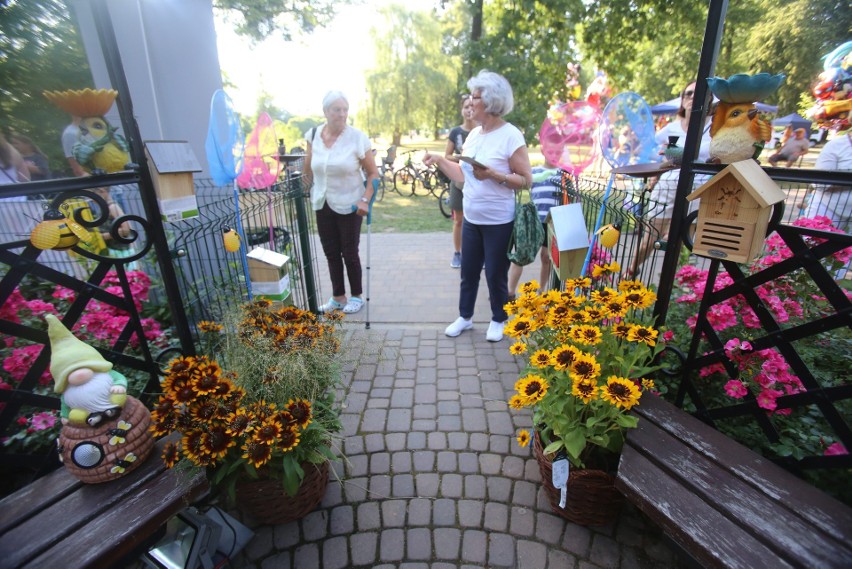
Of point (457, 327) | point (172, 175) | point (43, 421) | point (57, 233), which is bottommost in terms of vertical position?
point (457, 327)

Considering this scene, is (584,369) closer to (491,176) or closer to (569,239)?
(569,239)

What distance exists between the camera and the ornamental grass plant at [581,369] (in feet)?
5.34

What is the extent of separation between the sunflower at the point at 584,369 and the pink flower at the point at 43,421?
2.46 m

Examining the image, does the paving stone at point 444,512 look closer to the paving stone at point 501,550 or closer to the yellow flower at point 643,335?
the paving stone at point 501,550

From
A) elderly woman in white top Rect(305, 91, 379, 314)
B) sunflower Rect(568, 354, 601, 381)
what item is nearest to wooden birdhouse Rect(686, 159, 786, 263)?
sunflower Rect(568, 354, 601, 381)

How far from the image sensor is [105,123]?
5.73 feet

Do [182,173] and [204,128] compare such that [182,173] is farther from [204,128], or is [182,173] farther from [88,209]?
[204,128]

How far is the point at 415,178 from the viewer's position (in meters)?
12.1

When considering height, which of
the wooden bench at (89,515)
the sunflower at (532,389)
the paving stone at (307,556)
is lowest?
the paving stone at (307,556)

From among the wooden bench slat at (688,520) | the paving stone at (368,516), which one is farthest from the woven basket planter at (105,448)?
the wooden bench slat at (688,520)

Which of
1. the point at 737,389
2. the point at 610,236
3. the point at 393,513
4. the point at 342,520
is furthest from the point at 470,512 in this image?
the point at 610,236

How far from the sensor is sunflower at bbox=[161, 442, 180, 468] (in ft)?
5.01

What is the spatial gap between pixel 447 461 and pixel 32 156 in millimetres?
3762

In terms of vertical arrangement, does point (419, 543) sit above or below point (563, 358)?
below
